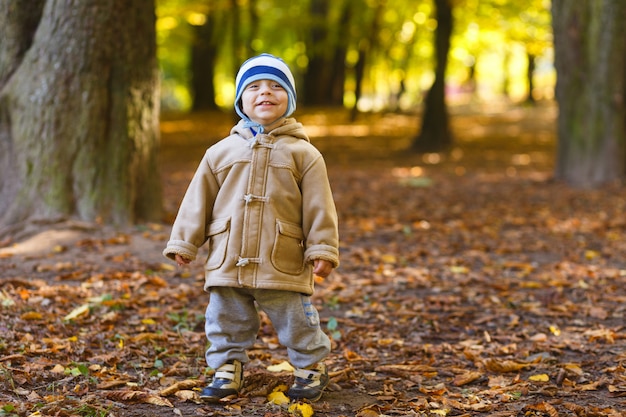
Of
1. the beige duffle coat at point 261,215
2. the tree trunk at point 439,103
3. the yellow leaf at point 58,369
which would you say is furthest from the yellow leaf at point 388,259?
the tree trunk at point 439,103

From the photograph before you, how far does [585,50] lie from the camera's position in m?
12.1

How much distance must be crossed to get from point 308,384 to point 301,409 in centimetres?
20

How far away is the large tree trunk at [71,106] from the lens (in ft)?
23.4

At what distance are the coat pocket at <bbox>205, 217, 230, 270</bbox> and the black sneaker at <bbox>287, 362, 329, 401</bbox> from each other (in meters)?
0.71

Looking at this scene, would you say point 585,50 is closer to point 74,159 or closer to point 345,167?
point 345,167

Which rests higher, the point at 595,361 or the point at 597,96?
the point at 597,96

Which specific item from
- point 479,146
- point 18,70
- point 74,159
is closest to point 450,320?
point 74,159

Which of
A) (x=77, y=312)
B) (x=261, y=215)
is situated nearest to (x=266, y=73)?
(x=261, y=215)

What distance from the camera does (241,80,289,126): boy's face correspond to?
3.74m

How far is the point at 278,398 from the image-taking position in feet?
12.9

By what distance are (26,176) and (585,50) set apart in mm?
8565

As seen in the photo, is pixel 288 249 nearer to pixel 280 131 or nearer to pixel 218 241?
pixel 218 241

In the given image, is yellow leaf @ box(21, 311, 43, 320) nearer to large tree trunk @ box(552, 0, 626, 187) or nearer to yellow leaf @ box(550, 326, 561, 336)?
yellow leaf @ box(550, 326, 561, 336)

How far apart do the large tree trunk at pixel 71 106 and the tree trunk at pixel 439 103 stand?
11.2m
